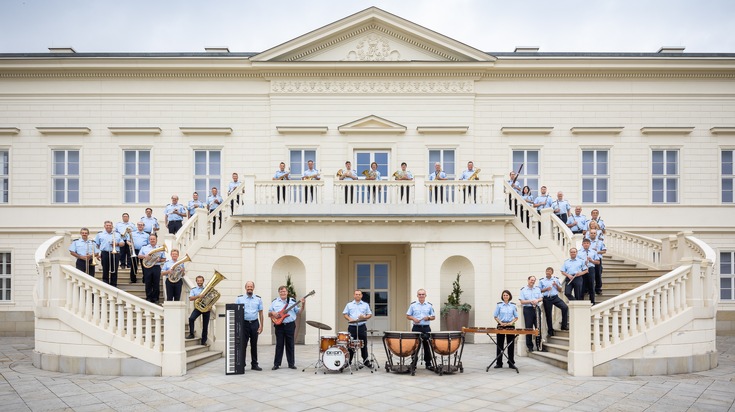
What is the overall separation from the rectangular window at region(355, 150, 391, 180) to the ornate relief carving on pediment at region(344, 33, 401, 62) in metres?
3.59

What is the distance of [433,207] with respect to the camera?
19.8 metres

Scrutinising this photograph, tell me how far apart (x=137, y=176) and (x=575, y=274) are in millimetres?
16316

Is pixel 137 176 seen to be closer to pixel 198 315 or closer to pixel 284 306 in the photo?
pixel 198 315

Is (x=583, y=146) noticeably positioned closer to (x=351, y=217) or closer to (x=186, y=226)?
(x=351, y=217)

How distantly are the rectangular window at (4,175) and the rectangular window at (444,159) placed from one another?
52.4 ft

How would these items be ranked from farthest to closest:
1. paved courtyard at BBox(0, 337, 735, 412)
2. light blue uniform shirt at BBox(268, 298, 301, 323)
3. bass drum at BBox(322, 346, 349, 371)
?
1. light blue uniform shirt at BBox(268, 298, 301, 323)
2. bass drum at BBox(322, 346, 349, 371)
3. paved courtyard at BBox(0, 337, 735, 412)

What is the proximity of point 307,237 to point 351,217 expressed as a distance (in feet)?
5.38

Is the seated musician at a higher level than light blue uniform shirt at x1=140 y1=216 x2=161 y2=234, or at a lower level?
lower

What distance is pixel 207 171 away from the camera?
2334 centimetres

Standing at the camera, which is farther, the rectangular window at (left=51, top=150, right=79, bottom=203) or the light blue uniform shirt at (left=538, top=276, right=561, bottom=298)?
the rectangular window at (left=51, top=150, right=79, bottom=203)

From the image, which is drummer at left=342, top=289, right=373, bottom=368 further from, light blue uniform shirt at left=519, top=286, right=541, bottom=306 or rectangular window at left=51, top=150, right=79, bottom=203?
rectangular window at left=51, top=150, right=79, bottom=203

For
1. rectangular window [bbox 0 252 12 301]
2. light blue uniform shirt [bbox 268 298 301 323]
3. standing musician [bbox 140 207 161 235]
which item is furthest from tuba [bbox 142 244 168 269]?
rectangular window [bbox 0 252 12 301]

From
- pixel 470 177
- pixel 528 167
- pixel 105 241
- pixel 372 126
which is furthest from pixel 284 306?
pixel 528 167

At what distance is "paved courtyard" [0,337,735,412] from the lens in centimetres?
1005
